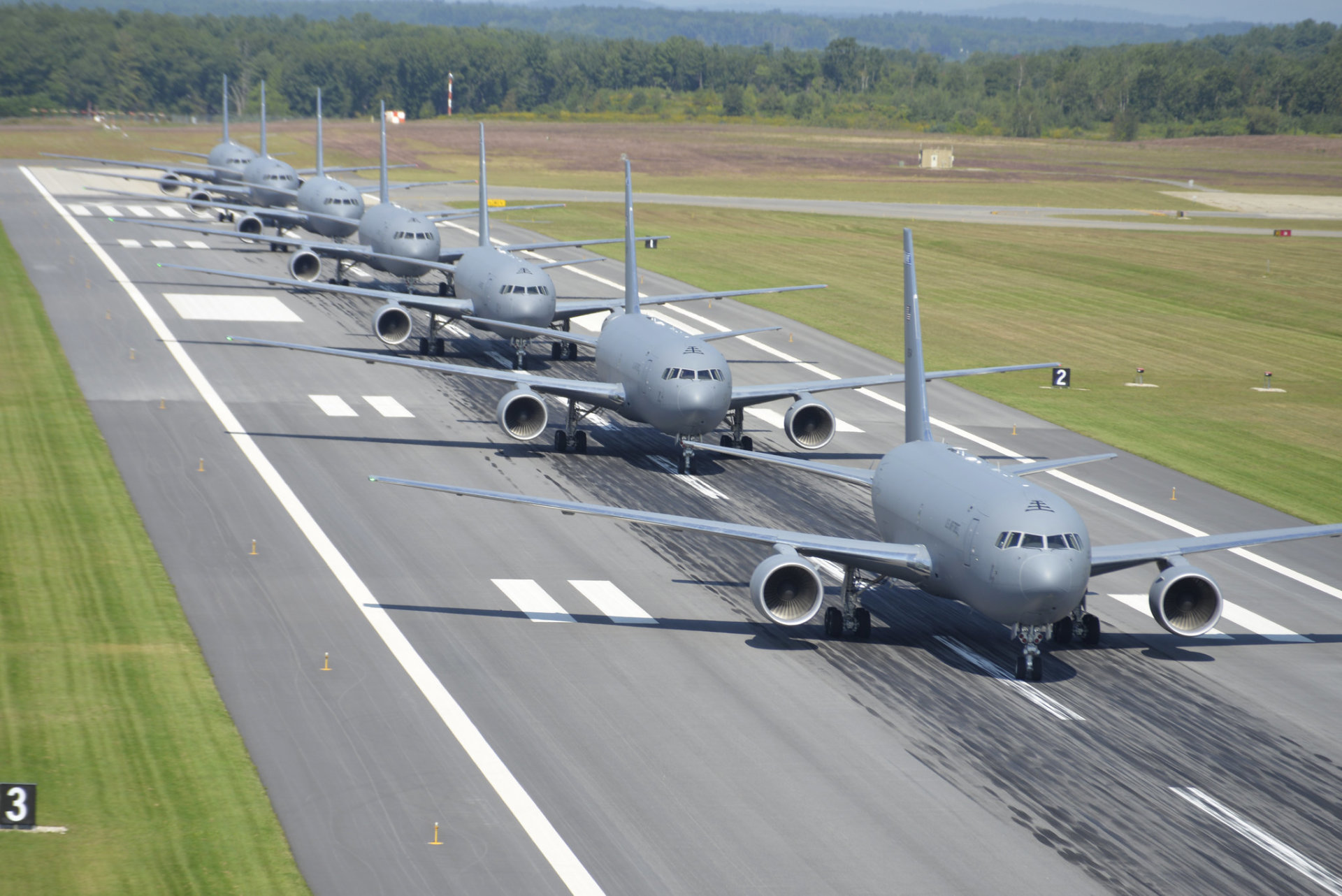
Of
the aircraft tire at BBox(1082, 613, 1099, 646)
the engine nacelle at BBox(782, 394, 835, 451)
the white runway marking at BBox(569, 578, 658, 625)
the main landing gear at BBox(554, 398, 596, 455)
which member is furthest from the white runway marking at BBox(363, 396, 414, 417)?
the aircraft tire at BBox(1082, 613, 1099, 646)

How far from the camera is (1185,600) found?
30719mm

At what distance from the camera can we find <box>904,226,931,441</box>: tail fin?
3531cm

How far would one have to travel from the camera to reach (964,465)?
31641 millimetres

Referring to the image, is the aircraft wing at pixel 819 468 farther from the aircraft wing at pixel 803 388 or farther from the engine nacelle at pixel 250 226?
Answer: the engine nacelle at pixel 250 226

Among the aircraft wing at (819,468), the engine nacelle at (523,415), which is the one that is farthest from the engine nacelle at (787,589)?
the engine nacelle at (523,415)

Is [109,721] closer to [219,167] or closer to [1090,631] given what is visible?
[1090,631]

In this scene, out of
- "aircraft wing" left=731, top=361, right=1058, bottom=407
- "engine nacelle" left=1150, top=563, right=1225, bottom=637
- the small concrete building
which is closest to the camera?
"engine nacelle" left=1150, top=563, right=1225, bottom=637

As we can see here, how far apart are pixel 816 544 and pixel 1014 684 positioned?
16.7 feet

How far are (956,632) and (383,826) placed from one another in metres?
15.2

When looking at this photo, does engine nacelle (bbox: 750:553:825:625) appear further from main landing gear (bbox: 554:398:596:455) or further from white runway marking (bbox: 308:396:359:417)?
white runway marking (bbox: 308:396:359:417)

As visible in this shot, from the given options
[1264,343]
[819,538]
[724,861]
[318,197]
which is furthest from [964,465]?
[318,197]

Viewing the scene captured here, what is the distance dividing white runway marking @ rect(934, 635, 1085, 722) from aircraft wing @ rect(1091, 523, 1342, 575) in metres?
2.81

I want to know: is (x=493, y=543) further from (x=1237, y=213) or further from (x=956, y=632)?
(x=1237, y=213)

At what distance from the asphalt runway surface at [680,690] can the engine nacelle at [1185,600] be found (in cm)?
133
